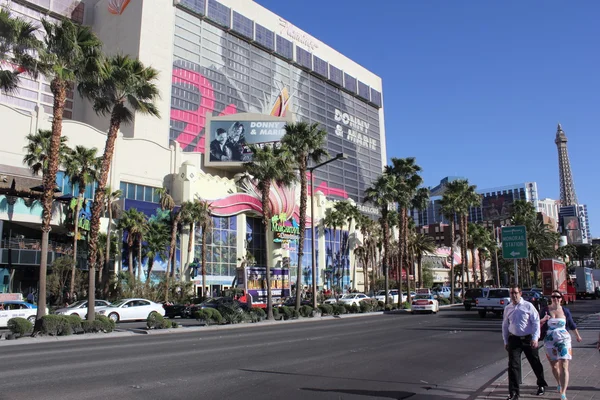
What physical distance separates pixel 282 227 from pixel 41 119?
28098 millimetres

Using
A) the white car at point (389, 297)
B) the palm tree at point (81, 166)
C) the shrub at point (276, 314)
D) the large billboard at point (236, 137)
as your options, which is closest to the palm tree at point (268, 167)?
the shrub at point (276, 314)

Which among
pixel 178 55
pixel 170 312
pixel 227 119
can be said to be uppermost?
pixel 178 55

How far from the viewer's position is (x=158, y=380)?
9352mm

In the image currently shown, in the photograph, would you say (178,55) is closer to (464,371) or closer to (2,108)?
(2,108)

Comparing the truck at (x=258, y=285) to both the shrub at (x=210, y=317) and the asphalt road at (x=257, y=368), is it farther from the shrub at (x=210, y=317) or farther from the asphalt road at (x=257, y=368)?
the asphalt road at (x=257, y=368)

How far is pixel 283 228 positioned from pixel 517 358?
51108 mm

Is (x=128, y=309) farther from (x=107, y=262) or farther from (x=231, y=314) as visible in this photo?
(x=107, y=262)

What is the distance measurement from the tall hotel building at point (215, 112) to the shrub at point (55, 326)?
698 inches

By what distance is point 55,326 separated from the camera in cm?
1922

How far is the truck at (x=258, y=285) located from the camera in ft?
130

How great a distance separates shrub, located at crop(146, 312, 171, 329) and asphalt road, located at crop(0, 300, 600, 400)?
15.5ft

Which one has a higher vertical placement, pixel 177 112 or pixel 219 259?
pixel 177 112

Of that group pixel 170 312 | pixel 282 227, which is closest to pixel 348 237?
pixel 282 227

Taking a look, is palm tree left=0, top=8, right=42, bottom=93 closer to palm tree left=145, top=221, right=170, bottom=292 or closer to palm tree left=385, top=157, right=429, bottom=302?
palm tree left=145, top=221, right=170, bottom=292
